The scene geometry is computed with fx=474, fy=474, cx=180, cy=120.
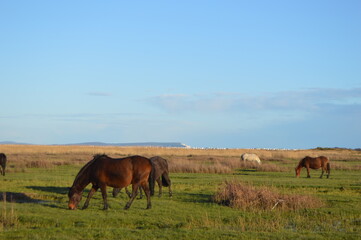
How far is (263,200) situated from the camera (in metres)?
17.9

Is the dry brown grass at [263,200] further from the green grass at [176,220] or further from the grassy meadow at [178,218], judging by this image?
the green grass at [176,220]

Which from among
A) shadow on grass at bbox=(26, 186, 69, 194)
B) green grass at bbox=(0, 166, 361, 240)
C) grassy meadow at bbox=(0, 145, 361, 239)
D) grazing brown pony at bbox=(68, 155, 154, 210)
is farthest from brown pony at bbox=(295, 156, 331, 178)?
grazing brown pony at bbox=(68, 155, 154, 210)

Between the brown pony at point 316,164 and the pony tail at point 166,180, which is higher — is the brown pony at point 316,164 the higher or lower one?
the higher one

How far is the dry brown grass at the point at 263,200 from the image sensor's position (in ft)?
57.7

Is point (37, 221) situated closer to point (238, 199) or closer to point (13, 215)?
point (13, 215)

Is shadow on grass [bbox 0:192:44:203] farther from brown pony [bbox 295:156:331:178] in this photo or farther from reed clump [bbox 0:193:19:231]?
brown pony [bbox 295:156:331:178]

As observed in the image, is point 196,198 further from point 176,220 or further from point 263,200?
point 176,220

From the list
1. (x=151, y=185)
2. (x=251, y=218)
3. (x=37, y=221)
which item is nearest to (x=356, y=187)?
(x=251, y=218)

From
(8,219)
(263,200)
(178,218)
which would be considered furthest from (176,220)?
(8,219)

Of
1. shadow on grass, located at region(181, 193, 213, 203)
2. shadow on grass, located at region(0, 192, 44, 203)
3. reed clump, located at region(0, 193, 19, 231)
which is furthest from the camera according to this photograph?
shadow on grass, located at region(181, 193, 213, 203)

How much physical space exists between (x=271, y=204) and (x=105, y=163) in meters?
6.34

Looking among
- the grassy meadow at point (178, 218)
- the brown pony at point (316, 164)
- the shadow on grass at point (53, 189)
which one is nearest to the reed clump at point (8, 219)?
the grassy meadow at point (178, 218)

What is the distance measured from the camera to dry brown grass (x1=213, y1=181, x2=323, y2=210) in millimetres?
17594

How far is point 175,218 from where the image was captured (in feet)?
50.1
